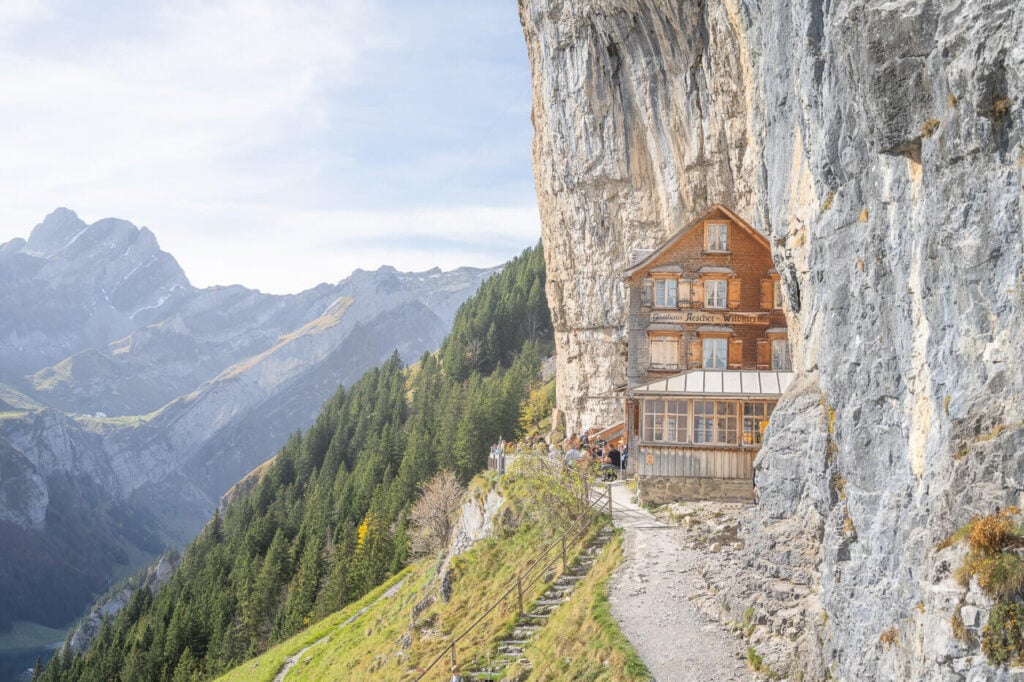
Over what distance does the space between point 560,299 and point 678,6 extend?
2729cm

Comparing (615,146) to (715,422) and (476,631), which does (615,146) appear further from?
(476,631)

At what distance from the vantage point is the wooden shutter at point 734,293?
40656 millimetres

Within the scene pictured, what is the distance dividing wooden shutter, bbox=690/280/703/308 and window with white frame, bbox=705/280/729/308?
0.26 metres

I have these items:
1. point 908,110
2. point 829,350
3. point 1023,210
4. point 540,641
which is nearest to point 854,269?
point 829,350

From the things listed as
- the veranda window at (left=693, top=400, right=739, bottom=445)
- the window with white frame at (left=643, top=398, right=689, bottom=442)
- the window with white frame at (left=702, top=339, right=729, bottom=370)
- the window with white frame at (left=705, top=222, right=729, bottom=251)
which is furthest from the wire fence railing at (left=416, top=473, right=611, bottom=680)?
the window with white frame at (left=705, top=222, right=729, bottom=251)

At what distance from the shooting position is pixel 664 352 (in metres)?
41.0

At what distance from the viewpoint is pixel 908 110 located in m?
13.8

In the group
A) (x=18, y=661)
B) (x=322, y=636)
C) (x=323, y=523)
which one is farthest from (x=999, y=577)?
(x=18, y=661)

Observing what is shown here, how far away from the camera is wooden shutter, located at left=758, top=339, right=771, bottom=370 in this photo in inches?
1590

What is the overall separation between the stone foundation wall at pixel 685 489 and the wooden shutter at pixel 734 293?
1219cm

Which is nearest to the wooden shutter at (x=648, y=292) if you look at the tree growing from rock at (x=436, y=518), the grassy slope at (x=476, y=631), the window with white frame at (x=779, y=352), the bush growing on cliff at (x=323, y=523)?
the window with white frame at (x=779, y=352)

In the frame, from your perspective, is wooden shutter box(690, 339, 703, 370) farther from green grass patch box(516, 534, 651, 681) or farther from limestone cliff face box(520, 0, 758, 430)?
green grass patch box(516, 534, 651, 681)

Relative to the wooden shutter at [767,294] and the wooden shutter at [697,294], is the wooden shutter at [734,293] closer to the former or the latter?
the wooden shutter at [767,294]

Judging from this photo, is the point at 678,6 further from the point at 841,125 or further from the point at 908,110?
the point at 908,110
